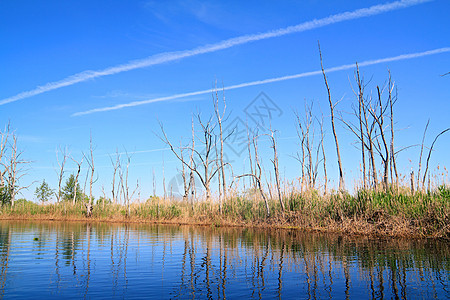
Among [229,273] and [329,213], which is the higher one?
[329,213]

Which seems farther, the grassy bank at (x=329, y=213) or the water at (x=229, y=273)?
the grassy bank at (x=329, y=213)

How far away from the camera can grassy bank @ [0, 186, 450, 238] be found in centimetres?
1091

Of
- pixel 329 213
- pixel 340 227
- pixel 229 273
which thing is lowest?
pixel 340 227

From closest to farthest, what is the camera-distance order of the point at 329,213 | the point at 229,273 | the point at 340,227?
the point at 229,273 → the point at 340,227 → the point at 329,213

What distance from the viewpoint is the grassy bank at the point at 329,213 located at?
35.8ft

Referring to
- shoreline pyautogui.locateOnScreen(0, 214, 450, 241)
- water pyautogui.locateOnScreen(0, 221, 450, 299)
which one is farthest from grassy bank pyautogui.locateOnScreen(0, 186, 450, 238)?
water pyautogui.locateOnScreen(0, 221, 450, 299)

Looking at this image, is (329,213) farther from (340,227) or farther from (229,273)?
(229,273)

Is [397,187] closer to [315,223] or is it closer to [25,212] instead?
[315,223]

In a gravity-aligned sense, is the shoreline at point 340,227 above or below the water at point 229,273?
below

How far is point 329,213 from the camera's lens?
46.5 feet

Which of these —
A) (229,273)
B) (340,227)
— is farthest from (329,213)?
(229,273)

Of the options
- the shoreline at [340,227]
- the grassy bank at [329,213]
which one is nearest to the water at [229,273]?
the shoreline at [340,227]

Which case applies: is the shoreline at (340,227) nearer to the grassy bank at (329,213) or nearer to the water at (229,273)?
the grassy bank at (329,213)

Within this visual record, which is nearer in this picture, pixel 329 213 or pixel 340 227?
pixel 340 227
